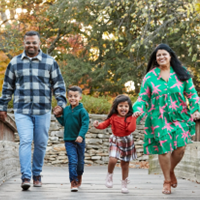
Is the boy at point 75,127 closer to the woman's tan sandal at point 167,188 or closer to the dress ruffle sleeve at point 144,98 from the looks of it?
the dress ruffle sleeve at point 144,98

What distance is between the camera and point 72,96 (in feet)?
17.1

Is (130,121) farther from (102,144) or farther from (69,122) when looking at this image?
(102,144)

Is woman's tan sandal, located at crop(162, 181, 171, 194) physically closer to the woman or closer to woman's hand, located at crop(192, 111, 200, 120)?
the woman

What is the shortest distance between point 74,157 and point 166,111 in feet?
4.00

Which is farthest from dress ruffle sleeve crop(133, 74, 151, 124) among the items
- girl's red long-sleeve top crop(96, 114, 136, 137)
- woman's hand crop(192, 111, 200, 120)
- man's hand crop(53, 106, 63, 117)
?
man's hand crop(53, 106, 63, 117)

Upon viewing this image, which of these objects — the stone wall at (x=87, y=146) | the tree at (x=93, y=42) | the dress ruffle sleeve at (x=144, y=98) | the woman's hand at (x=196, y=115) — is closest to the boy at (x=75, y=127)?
the dress ruffle sleeve at (x=144, y=98)

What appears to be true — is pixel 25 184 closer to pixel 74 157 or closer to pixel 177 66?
pixel 74 157

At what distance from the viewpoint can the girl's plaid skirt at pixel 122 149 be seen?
5.10 m

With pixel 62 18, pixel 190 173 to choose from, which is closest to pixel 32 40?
pixel 190 173

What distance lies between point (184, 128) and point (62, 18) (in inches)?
592

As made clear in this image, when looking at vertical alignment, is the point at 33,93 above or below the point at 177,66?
below

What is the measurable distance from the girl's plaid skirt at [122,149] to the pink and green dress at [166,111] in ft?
0.65

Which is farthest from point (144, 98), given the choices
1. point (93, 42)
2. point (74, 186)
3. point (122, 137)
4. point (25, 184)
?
point (93, 42)

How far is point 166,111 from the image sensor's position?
4887 mm
